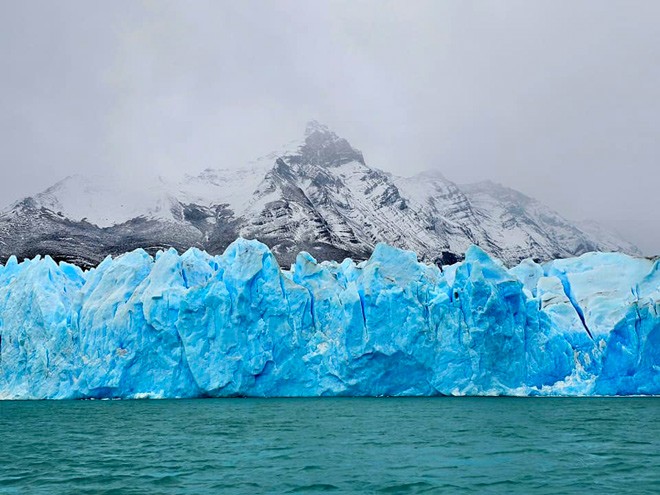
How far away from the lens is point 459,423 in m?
21.7

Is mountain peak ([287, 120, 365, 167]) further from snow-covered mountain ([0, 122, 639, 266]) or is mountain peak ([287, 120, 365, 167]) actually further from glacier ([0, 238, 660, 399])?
glacier ([0, 238, 660, 399])

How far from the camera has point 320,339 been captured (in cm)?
3347

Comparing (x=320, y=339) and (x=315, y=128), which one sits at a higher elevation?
(x=315, y=128)

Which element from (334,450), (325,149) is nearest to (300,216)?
(325,149)

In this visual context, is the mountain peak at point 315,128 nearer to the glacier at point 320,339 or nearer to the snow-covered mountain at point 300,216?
the snow-covered mountain at point 300,216

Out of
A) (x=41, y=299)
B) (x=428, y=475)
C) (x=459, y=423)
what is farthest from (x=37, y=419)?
(x=428, y=475)

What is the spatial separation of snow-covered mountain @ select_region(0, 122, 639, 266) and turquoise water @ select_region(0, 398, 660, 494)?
55.4m

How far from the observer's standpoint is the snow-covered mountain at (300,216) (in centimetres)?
8619

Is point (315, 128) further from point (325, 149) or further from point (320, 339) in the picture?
point (320, 339)

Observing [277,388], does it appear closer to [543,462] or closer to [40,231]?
[543,462]

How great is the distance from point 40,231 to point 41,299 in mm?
53026

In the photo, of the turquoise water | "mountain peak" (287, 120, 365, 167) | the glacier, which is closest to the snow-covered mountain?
→ "mountain peak" (287, 120, 365, 167)

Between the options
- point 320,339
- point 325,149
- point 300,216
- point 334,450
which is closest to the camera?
point 334,450

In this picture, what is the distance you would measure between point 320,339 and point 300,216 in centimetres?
6687
